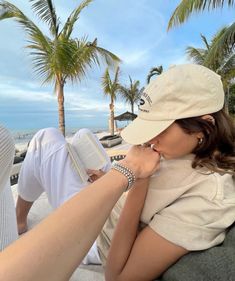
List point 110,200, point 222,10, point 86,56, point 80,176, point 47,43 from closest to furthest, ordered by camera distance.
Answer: point 110,200 → point 80,176 → point 222,10 → point 47,43 → point 86,56

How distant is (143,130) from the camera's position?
2.93 ft

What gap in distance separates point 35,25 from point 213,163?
23.8 feet

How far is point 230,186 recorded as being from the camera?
0.86m

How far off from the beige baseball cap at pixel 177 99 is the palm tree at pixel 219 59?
7482 millimetres

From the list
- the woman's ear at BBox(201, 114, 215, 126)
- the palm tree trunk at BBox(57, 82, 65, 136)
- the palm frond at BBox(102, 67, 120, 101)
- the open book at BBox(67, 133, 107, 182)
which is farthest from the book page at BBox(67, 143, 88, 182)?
the palm frond at BBox(102, 67, 120, 101)

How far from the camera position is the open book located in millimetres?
1517

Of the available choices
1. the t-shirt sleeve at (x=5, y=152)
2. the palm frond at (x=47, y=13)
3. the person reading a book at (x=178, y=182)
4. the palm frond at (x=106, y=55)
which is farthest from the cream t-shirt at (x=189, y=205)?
the palm frond at (x=106, y=55)

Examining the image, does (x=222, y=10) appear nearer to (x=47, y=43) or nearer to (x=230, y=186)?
(x=47, y=43)

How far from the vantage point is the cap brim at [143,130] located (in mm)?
848

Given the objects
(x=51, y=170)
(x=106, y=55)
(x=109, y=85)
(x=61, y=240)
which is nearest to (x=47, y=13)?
(x=106, y=55)

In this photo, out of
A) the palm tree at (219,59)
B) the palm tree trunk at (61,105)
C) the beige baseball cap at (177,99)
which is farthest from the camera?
the palm tree at (219,59)

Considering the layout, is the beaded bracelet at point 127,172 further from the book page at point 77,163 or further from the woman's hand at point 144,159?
the book page at point 77,163

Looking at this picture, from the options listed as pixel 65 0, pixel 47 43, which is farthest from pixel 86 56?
pixel 65 0

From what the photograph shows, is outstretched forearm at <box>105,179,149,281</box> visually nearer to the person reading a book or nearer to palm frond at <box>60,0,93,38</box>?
the person reading a book
